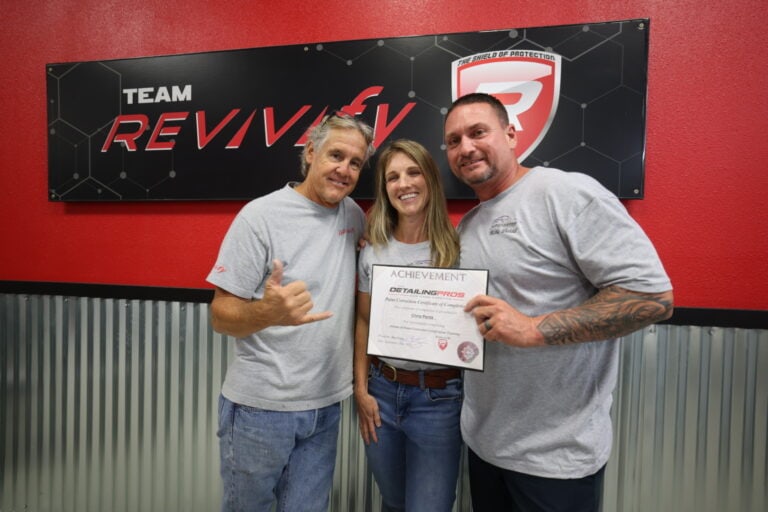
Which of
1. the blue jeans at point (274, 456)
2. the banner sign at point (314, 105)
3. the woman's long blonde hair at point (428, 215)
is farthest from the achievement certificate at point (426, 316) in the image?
the banner sign at point (314, 105)

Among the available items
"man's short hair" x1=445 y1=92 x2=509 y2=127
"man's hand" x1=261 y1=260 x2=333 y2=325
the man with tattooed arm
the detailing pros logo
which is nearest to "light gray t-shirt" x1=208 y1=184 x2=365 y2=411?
"man's hand" x1=261 y1=260 x2=333 y2=325

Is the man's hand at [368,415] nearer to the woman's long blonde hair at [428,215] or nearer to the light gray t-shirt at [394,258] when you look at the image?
the light gray t-shirt at [394,258]

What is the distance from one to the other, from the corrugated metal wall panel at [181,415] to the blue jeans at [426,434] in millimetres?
439

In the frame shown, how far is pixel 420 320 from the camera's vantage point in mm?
1155

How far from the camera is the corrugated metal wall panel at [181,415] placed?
1.48m

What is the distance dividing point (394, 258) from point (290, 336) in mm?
410

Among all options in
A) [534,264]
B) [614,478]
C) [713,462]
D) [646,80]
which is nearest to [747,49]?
[646,80]

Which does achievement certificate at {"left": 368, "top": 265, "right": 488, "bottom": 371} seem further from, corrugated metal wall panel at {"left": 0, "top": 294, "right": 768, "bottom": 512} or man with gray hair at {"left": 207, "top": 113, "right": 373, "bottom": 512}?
corrugated metal wall panel at {"left": 0, "top": 294, "right": 768, "bottom": 512}

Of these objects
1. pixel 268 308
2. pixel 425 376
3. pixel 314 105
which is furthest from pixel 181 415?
pixel 314 105

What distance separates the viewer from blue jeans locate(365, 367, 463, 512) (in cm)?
129

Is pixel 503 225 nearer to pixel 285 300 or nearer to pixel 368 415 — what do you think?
pixel 285 300

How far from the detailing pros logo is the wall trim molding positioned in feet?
2.72

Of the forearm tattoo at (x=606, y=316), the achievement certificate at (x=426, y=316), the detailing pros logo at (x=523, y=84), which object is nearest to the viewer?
the forearm tattoo at (x=606, y=316)

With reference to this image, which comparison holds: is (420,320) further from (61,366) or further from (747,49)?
(61,366)
